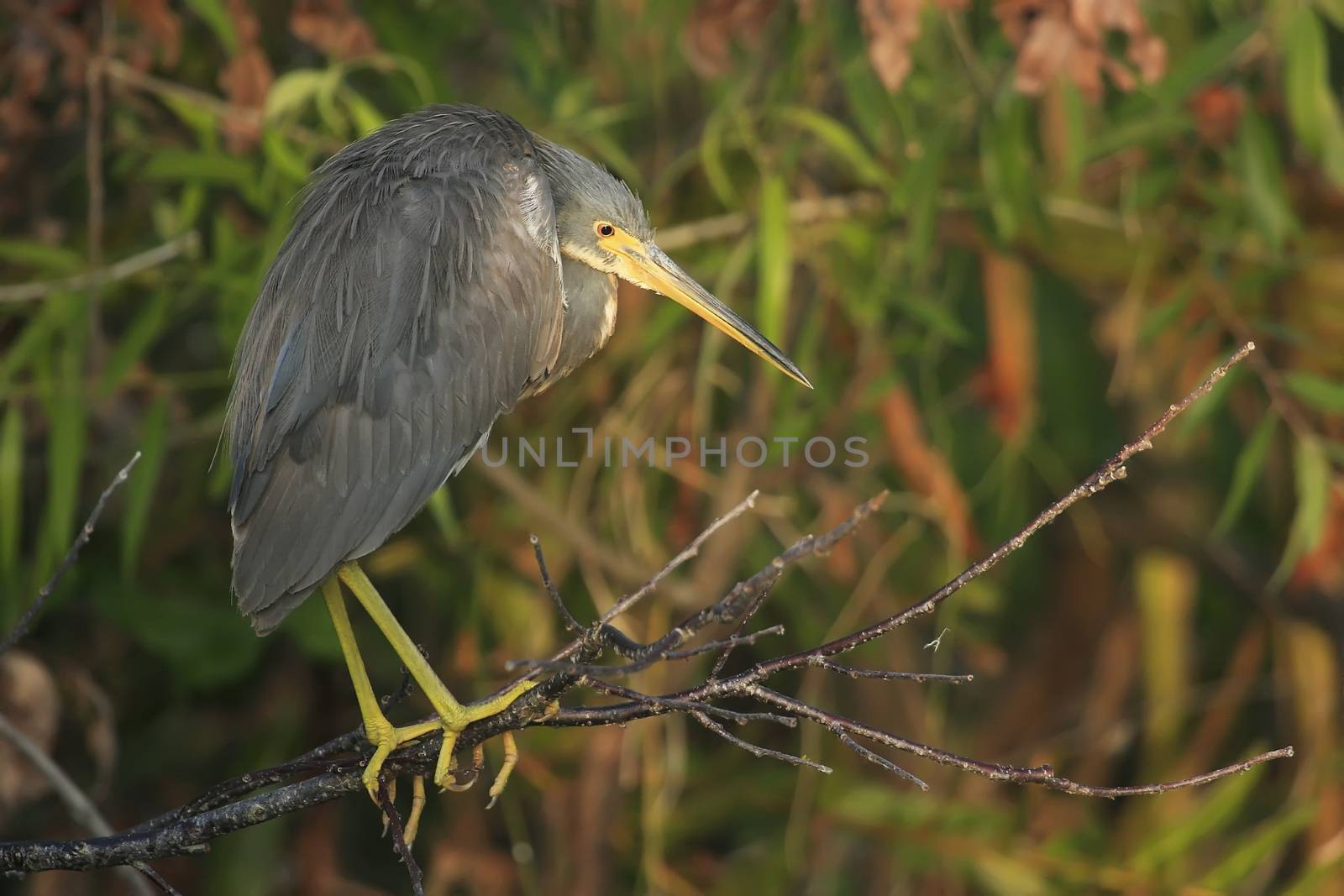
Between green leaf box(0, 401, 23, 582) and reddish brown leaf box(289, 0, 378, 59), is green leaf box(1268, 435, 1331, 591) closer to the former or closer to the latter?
reddish brown leaf box(289, 0, 378, 59)

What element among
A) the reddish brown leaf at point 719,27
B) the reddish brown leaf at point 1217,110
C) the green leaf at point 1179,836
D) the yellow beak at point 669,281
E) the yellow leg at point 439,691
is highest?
the reddish brown leaf at point 719,27

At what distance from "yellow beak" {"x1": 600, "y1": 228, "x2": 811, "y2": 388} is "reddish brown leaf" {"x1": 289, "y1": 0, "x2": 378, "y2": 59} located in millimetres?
632

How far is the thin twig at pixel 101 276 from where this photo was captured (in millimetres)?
2805

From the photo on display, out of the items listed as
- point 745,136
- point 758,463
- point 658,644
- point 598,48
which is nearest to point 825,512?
point 758,463

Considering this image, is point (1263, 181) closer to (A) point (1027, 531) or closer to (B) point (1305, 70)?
(B) point (1305, 70)

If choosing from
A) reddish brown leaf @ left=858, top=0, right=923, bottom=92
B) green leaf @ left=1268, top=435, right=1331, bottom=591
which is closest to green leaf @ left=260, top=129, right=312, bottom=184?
reddish brown leaf @ left=858, top=0, right=923, bottom=92

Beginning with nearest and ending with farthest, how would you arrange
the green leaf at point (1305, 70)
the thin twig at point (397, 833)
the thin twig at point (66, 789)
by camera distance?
the thin twig at point (397, 833) < the thin twig at point (66, 789) < the green leaf at point (1305, 70)

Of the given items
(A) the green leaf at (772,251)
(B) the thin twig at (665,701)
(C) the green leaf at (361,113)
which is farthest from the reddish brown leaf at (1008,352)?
(B) the thin twig at (665,701)

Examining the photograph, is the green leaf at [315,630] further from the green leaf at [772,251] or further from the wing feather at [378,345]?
the green leaf at [772,251]

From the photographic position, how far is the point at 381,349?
7.56ft

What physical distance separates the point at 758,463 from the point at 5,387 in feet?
4.99

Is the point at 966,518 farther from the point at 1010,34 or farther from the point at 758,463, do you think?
A: the point at 1010,34

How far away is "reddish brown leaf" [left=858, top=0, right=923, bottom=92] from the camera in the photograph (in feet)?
7.72

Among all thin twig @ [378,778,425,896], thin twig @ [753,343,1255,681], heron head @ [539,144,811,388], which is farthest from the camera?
heron head @ [539,144,811,388]
